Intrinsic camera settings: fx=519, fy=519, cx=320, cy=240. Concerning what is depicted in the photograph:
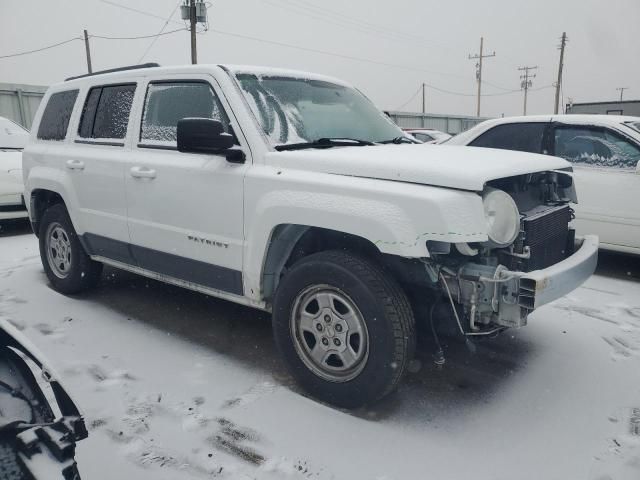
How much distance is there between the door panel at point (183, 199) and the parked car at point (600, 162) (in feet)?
12.2

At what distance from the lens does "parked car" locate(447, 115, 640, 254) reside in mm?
5055

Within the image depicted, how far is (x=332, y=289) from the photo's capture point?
278 centimetres

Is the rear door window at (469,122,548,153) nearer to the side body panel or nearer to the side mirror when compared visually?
the side body panel

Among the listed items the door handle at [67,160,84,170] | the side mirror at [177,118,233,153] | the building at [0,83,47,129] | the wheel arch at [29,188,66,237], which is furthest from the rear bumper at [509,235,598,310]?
the building at [0,83,47,129]

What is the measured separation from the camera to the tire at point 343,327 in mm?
2602

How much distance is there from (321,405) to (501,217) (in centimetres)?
142

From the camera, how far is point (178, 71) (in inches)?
143

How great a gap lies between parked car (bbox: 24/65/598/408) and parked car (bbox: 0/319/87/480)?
1.46 metres

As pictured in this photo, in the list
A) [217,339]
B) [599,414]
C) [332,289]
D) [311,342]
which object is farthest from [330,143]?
[599,414]

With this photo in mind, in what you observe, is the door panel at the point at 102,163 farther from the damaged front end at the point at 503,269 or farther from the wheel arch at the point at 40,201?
the damaged front end at the point at 503,269

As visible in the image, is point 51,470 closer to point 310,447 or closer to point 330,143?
point 310,447

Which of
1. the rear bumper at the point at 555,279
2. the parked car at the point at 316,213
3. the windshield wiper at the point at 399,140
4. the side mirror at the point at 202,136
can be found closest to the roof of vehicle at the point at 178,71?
the parked car at the point at 316,213

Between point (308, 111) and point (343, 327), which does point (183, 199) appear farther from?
point (343, 327)

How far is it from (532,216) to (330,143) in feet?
4.22
